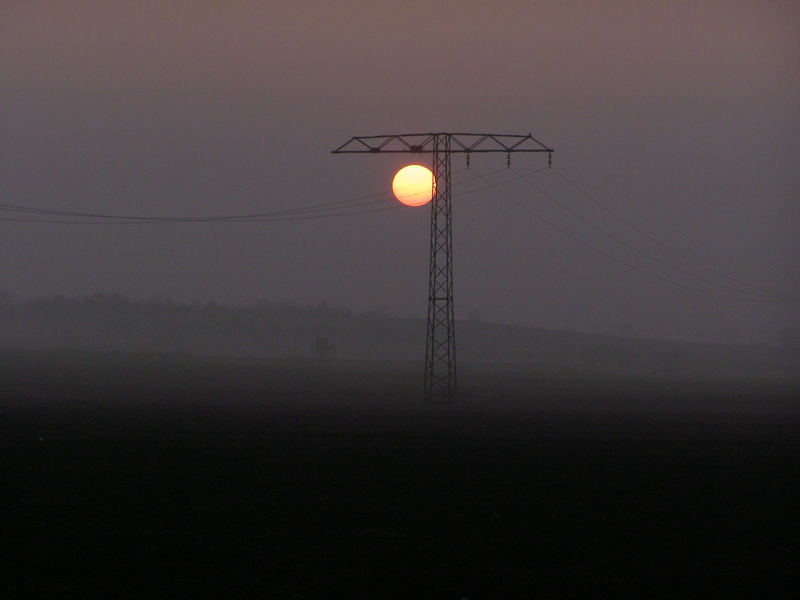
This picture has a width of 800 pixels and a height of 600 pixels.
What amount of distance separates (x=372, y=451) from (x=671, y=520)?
1562 cm

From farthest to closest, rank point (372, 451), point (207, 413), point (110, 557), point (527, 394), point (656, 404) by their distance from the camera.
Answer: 1. point (527, 394)
2. point (656, 404)
3. point (207, 413)
4. point (372, 451)
5. point (110, 557)

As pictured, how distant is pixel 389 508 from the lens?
88.9 ft

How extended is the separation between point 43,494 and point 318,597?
11697mm

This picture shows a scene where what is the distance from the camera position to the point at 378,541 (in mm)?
23172

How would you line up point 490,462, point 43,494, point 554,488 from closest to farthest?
point 43,494, point 554,488, point 490,462

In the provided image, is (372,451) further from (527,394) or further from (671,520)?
(527,394)

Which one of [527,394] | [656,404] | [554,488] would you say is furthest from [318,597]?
[527,394]

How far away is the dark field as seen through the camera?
65.9ft

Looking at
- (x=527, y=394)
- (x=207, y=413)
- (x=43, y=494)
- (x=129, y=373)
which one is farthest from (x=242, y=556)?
(x=129, y=373)

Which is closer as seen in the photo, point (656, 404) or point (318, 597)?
point (318, 597)

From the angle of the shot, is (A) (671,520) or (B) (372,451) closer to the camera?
(A) (671,520)

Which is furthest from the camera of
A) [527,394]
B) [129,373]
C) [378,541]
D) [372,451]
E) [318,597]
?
[129,373]

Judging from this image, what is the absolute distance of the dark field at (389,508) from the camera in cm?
2008

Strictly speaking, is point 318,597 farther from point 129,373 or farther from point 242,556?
point 129,373
